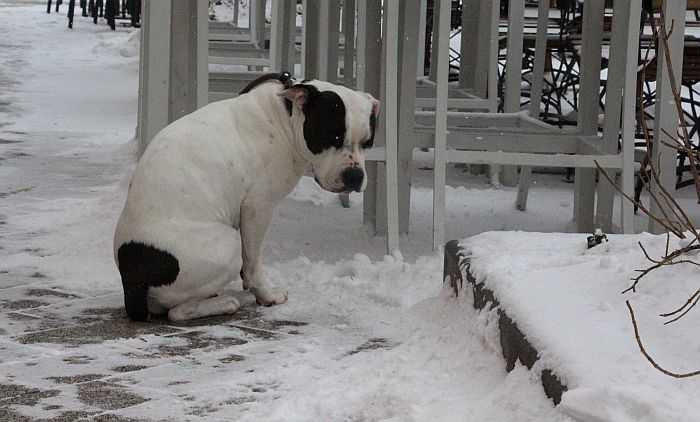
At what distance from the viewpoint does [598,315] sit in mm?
3129

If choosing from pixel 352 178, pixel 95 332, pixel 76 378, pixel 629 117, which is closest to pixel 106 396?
pixel 76 378

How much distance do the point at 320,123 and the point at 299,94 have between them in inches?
4.9

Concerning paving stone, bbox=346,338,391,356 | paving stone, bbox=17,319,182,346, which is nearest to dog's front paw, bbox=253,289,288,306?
paving stone, bbox=17,319,182,346

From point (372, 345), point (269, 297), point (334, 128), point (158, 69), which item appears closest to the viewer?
point (372, 345)

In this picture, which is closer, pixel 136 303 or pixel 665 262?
pixel 665 262

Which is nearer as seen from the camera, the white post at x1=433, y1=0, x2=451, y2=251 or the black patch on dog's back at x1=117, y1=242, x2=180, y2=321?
the black patch on dog's back at x1=117, y1=242, x2=180, y2=321

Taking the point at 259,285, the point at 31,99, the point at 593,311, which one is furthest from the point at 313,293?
the point at 31,99

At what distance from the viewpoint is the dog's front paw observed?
13.9 ft

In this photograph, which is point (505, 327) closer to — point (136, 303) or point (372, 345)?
point (372, 345)

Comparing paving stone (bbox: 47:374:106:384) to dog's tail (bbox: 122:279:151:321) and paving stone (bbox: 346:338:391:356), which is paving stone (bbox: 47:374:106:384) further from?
paving stone (bbox: 346:338:391:356)

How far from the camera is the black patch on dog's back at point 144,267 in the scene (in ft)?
12.5

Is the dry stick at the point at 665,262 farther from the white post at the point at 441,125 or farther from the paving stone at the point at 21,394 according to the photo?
the white post at the point at 441,125

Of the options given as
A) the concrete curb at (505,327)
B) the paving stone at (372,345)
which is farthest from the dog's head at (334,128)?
the paving stone at (372,345)

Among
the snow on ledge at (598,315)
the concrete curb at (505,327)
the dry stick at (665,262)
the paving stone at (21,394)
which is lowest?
the paving stone at (21,394)
